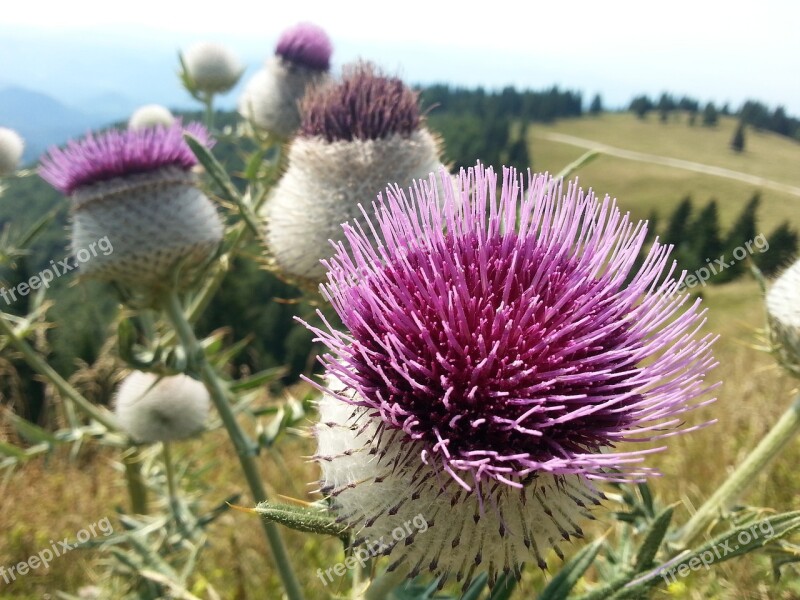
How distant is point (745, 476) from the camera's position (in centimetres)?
259

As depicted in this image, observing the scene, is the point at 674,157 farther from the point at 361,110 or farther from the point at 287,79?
the point at 361,110

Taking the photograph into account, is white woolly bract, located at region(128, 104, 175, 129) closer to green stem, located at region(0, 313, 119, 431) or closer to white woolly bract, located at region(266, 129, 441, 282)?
green stem, located at region(0, 313, 119, 431)

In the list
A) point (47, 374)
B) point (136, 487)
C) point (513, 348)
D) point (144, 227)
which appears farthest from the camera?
point (136, 487)

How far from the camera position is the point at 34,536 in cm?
684

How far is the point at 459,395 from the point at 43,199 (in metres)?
135

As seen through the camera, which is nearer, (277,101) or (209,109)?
(277,101)

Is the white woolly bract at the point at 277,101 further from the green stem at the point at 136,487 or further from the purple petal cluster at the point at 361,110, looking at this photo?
the green stem at the point at 136,487

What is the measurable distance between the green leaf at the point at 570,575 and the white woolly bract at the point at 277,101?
446cm

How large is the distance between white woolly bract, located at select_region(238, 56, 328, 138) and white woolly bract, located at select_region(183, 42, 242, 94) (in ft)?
3.50

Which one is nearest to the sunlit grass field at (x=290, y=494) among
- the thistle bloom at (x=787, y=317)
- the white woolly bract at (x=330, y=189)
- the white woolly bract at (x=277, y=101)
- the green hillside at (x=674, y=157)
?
the thistle bloom at (x=787, y=317)

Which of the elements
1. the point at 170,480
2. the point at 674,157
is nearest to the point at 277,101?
the point at 170,480

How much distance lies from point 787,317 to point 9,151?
5.80 metres

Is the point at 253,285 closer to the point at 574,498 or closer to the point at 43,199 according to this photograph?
the point at 574,498

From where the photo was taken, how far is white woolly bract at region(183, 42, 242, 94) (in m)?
6.52
